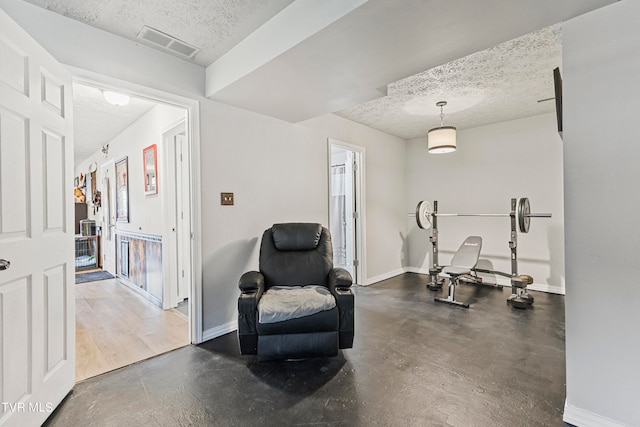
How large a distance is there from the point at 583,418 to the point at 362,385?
45.1 inches

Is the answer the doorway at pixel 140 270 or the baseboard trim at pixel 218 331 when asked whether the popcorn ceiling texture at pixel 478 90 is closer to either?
the doorway at pixel 140 270

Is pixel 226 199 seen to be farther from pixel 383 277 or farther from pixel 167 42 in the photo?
pixel 383 277

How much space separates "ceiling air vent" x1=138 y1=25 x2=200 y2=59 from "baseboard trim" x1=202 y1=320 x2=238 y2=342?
7.78ft

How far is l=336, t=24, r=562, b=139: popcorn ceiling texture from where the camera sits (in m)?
2.35

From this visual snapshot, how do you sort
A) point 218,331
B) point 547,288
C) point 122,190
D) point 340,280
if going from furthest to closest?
point 122,190
point 547,288
point 218,331
point 340,280

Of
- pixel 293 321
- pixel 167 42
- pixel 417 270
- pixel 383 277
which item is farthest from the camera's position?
pixel 417 270

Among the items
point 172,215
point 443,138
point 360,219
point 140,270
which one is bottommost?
point 140,270

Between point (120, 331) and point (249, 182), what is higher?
point (249, 182)

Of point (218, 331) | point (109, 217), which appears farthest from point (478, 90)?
point (109, 217)

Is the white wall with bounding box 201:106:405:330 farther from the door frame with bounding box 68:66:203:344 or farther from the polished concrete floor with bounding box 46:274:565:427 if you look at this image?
the polished concrete floor with bounding box 46:274:565:427

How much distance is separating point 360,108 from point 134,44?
2441 millimetres

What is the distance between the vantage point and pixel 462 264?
12.5 ft

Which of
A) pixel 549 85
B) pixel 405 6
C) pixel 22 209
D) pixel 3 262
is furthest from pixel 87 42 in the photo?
pixel 549 85

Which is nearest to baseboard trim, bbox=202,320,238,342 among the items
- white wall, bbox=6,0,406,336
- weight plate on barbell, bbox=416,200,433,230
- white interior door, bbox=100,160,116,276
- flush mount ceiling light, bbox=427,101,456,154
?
white wall, bbox=6,0,406,336
